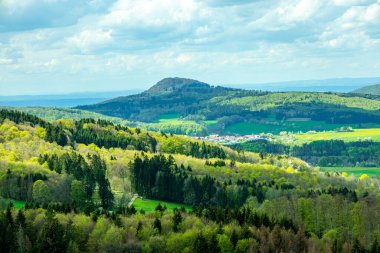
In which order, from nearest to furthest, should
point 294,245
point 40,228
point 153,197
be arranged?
1. point 40,228
2. point 294,245
3. point 153,197

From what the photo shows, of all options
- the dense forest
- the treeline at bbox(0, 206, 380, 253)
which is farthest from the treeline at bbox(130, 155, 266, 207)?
the treeline at bbox(0, 206, 380, 253)

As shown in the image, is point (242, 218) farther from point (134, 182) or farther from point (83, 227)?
point (134, 182)

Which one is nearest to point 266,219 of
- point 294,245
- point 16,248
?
point 294,245

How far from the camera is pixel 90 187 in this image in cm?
14388

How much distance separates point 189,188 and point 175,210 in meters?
44.5

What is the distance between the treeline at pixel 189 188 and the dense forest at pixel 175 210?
271 mm

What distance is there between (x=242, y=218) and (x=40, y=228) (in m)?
35.8

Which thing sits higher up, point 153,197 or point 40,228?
point 40,228

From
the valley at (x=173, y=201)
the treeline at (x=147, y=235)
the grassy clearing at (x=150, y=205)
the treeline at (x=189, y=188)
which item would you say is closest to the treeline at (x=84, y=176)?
the valley at (x=173, y=201)

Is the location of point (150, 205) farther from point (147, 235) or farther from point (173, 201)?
point (147, 235)

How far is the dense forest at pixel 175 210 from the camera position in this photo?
85.7m

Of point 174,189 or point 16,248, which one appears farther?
point 174,189

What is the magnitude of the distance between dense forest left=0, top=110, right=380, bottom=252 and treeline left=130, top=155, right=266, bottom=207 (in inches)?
10.7

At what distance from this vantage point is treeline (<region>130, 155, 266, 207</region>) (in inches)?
5994
